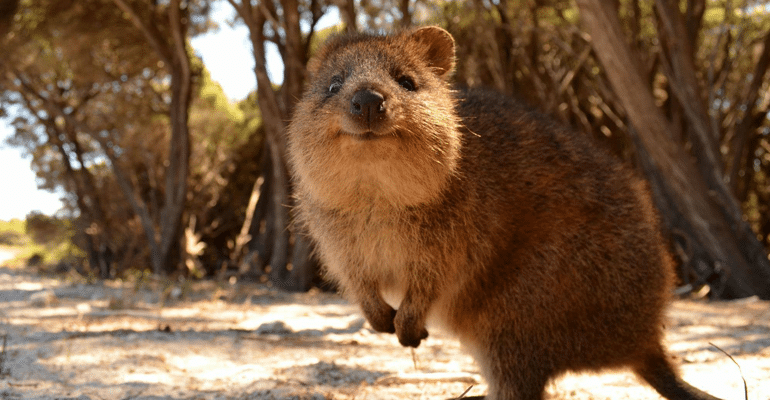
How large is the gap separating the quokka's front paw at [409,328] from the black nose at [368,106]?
0.92 meters

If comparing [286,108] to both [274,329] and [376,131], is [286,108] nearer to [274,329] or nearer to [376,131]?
[274,329]

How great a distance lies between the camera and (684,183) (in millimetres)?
5473

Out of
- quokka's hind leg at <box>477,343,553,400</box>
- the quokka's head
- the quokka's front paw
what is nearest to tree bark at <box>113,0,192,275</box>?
the quokka's head

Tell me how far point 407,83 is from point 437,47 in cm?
42

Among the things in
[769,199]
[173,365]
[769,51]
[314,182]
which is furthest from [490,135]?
[769,199]

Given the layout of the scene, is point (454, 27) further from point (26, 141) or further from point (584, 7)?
point (26, 141)

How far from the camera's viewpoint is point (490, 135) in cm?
257

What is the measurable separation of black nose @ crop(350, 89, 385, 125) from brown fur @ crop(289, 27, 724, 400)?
14 cm

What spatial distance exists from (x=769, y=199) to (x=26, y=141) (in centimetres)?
1379

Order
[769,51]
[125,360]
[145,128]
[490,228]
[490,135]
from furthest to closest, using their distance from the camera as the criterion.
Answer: [145,128]
[769,51]
[125,360]
[490,135]
[490,228]

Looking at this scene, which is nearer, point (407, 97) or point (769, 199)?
point (407, 97)

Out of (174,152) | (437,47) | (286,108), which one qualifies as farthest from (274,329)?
(174,152)

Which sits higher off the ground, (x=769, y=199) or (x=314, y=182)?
(x=314, y=182)

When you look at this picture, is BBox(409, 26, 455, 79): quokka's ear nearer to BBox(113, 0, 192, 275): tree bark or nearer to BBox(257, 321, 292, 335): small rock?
BBox(257, 321, 292, 335): small rock
